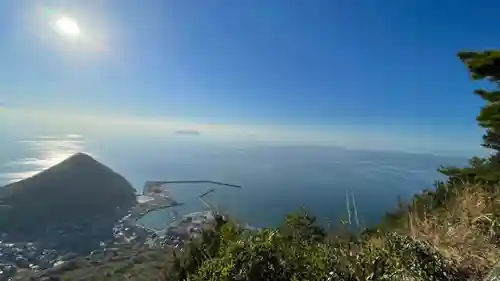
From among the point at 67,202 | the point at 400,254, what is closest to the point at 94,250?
the point at 67,202

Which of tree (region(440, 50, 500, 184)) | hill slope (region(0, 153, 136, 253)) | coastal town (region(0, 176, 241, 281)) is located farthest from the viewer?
hill slope (region(0, 153, 136, 253))

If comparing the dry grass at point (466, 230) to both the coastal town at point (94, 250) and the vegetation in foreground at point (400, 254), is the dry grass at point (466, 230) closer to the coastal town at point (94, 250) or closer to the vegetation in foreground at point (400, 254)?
the vegetation in foreground at point (400, 254)

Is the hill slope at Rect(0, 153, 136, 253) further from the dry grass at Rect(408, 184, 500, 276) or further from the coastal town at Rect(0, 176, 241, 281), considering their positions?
the dry grass at Rect(408, 184, 500, 276)

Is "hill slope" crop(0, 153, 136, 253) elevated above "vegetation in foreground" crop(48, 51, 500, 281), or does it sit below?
below

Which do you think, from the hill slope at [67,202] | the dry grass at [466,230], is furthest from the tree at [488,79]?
the hill slope at [67,202]

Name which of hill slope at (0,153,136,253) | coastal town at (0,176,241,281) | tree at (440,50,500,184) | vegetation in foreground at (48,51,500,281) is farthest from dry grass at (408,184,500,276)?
hill slope at (0,153,136,253)

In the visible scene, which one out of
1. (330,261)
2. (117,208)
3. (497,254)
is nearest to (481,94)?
(497,254)

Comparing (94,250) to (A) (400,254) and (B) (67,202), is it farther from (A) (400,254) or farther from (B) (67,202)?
(A) (400,254)

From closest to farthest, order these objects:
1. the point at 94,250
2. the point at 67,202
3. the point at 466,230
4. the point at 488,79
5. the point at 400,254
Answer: the point at 400,254, the point at 466,230, the point at 488,79, the point at 94,250, the point at 67,202

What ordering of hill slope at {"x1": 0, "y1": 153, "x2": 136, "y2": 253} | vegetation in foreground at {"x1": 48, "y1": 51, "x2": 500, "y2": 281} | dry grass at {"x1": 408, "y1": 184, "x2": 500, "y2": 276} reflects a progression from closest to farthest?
vegetation in foreground at {"x1": 48, "y1": 51, "x2": 500, "y2": 281}
dry grass at {"x1": 408, "y1": 184, "x2": 500, "y2": 276}
hill slope at {"x1": 0, "y1": 153, "x2": 136, "y2": 253}
